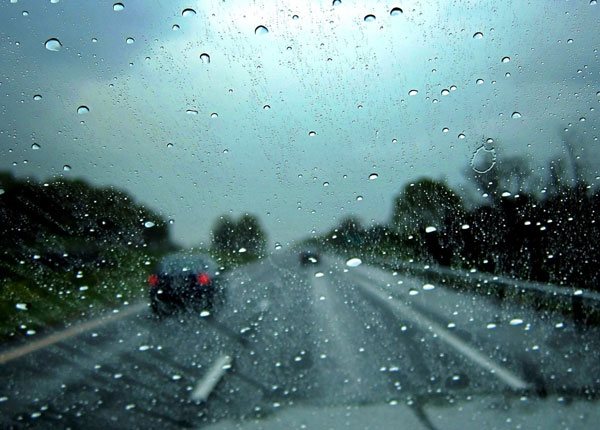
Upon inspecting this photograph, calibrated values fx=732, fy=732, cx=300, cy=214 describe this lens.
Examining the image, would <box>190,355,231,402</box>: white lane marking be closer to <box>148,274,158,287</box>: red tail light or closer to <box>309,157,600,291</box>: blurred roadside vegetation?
<box>148,274,158,287</box>: red tail light

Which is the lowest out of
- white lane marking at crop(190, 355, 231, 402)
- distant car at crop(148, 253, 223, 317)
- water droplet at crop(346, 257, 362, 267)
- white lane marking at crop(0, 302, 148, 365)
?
white lane marking at crop(190, 355, 231, 402)

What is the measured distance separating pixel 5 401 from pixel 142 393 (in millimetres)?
826

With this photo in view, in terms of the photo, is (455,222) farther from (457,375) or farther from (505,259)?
(457,375)

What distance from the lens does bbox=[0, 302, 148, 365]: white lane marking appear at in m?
5.45

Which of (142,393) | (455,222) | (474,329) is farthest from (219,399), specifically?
(455,222)

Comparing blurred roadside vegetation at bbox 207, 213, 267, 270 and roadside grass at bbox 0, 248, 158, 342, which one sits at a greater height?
blurred roadside vegetation at bbox 207, 213, 267, 270

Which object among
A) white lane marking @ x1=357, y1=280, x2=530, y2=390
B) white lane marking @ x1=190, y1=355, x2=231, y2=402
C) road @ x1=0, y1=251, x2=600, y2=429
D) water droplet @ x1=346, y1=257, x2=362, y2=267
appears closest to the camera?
road @ x1=0, y1=251, x2=600, y2=429

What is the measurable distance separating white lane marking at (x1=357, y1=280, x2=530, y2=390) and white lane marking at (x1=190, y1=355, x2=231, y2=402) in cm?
165

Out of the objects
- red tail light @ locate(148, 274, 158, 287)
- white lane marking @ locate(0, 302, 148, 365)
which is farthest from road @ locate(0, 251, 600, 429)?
red tail light @ locate(148, 274, 158, 287)

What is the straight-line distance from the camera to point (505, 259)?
21.7ft

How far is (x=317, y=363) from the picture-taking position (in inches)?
204

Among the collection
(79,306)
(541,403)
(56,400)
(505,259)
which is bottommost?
(541,403)

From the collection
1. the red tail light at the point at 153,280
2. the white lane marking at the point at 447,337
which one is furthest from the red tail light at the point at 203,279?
the white lane marking at the point at 447,337

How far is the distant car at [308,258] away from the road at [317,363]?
0.24 feet
